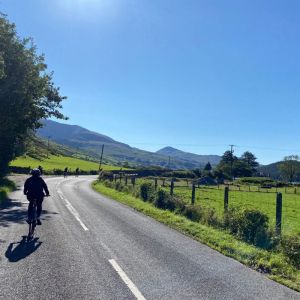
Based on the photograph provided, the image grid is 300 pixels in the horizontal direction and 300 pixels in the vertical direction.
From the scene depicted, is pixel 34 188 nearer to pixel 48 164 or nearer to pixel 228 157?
pixel 48 164

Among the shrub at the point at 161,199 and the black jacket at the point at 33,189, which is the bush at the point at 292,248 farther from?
the shrub at the point at 161,199

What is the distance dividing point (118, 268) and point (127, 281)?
3.29 feet

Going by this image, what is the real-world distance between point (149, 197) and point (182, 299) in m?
19.2

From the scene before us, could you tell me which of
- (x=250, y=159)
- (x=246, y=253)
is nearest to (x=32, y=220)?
(x=246, y=253)

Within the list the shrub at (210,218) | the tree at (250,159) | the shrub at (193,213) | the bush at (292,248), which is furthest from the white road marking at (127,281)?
the tree at (250,159)

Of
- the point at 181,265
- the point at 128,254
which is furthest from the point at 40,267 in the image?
the point at 181,265

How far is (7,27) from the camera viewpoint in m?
22.8

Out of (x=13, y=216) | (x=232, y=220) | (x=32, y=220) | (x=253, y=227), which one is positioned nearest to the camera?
(x=32, y=220)

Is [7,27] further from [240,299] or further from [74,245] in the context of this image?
[240,299]

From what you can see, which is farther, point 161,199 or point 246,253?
point 161,199

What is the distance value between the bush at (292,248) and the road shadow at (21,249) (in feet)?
20.8

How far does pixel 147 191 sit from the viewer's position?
26984 mm

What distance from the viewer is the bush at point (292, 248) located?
33.7 feet

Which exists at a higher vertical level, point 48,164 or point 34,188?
point 48,164
